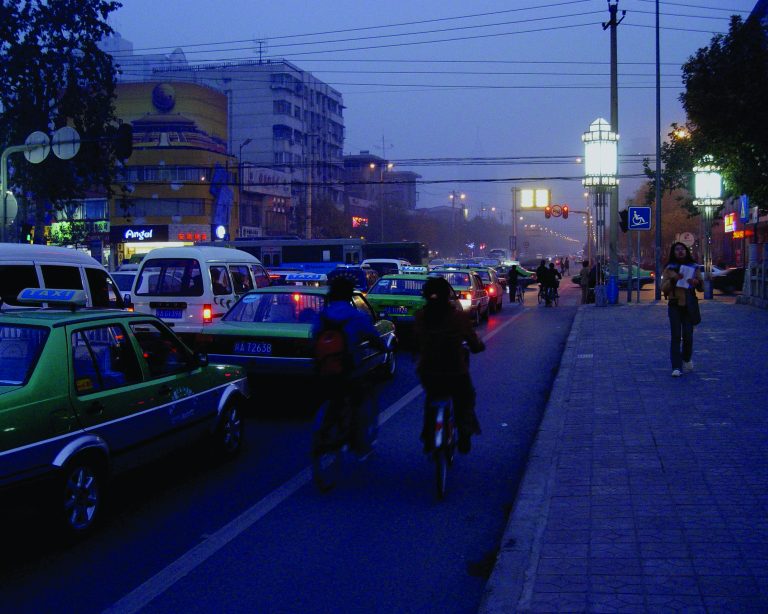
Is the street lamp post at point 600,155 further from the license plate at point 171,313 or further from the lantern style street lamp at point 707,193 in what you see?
the license plate at point 171,313

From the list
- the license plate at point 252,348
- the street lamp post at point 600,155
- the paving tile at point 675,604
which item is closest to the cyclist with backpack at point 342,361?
the license plate at point 252,348

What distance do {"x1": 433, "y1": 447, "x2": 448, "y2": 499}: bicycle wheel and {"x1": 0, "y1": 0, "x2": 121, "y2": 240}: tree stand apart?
29.4m

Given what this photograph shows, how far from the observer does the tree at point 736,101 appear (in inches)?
878

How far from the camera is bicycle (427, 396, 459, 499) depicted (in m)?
6.80

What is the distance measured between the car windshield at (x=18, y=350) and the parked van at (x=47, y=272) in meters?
3.51

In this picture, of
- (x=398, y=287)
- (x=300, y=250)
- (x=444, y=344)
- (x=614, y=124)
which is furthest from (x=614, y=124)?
(x=444, y=344)

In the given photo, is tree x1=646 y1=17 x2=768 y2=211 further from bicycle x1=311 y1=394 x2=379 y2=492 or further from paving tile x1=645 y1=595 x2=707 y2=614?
paving tile x1=645 y1=595 x2=707 y2=614

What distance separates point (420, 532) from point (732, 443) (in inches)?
139

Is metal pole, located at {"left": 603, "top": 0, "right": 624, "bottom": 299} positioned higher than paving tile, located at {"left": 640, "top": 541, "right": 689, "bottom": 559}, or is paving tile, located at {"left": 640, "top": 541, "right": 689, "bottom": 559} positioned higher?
metal pole, located at {"left": 603, "top": 0, "right": 624, "bottom": 299}

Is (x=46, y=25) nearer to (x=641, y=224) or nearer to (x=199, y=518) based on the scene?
(x=641, y=224)

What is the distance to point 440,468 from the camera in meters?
6.88

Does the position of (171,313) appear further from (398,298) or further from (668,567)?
(668,567)

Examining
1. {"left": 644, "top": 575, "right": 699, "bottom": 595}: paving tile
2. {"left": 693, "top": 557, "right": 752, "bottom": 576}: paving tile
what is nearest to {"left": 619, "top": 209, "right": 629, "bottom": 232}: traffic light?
{"left": 693, "top": 557, "right": 752, "bottom": 576}: paving tile

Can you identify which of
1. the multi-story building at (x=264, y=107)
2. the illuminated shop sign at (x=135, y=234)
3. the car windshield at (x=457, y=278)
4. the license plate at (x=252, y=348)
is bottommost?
the license plate at (x=252, y=348)
